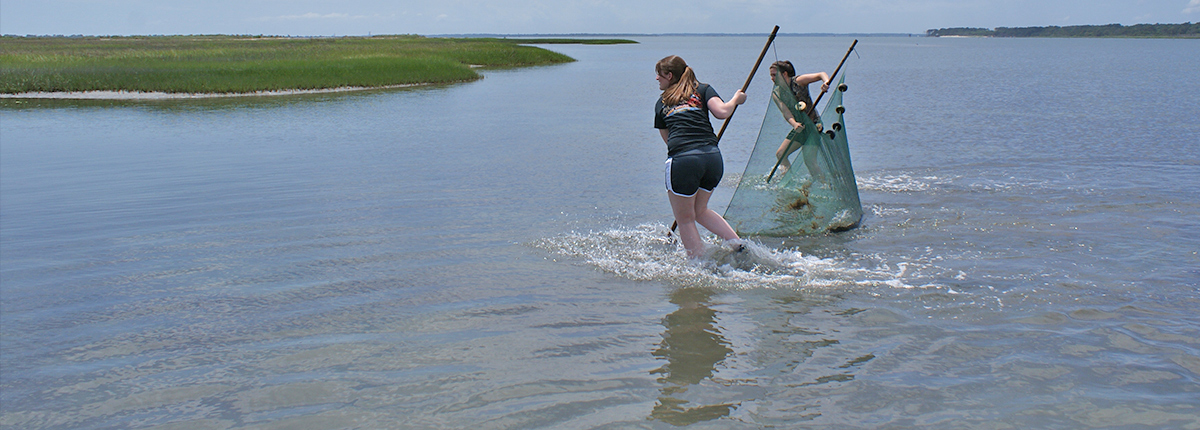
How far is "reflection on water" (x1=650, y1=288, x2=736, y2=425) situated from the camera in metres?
3.74

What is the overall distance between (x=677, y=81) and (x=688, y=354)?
220cm

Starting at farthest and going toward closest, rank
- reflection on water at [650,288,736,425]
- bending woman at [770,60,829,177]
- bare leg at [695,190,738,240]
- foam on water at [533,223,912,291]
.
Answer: bending woman at [770,60,829,177], bare leg at [695,190,738,240], foam on water at [533,223,912,291], reflection on water at [650,288,736,425]

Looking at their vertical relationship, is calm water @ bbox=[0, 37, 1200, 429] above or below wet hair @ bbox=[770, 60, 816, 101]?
below

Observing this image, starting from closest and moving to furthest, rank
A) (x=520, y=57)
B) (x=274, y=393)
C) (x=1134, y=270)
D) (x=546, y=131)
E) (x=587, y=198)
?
(x=274, y=393) < (x=1134, y=270) < (x=587, y=198) < (x=546, y=131) < (x=520, y=57)

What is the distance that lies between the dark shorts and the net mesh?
1.60 meters

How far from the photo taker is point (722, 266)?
6195 millimetres

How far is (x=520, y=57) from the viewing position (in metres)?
58.0

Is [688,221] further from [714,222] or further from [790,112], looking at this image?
[790,112]

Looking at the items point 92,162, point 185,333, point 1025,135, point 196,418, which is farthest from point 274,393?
point 1025,135

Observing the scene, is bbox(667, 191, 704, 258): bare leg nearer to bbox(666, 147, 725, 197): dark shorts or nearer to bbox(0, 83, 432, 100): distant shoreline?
bbox(666, 147, 725, 197): dark shorts

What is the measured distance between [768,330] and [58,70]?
34.3 metres

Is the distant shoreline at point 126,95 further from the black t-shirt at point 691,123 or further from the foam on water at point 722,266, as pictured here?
the black t-shirt at point 691,123

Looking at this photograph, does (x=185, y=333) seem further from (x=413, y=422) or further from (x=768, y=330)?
(x=768, y=330)

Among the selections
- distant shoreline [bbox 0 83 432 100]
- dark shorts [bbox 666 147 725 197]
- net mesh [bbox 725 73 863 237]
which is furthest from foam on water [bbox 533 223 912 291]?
distant shoreline [bbox 0 83 432 100]
